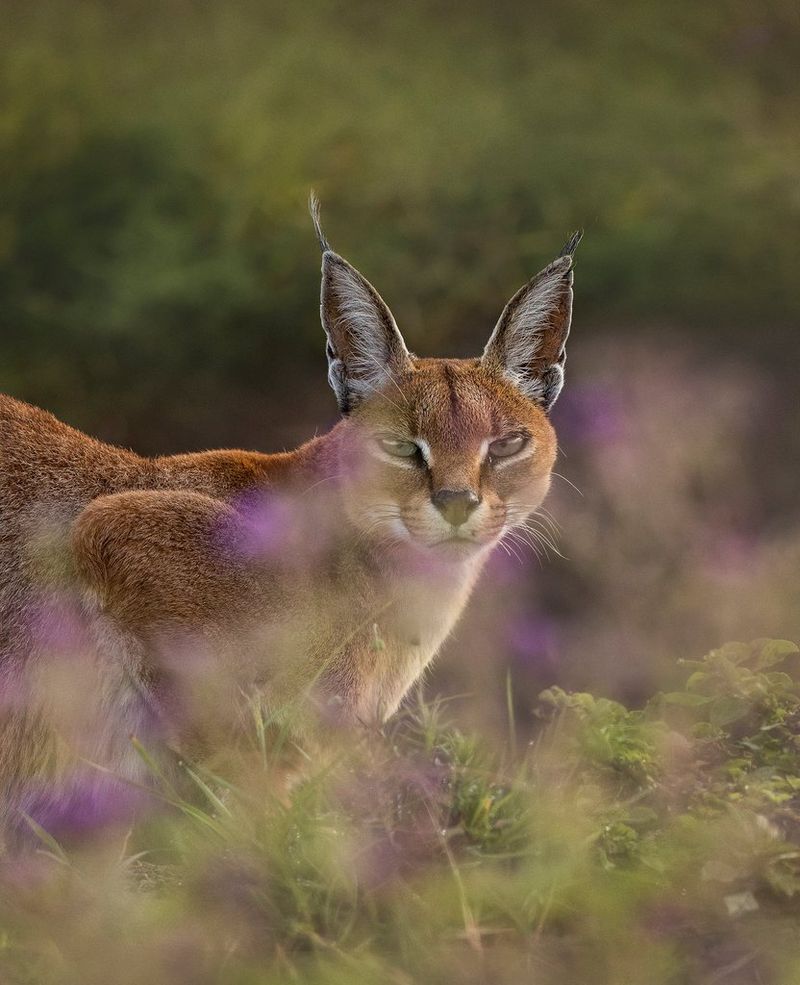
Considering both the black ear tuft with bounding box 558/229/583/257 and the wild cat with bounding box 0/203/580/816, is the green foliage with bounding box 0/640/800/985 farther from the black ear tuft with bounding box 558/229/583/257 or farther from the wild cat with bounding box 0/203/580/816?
the black ear tuft with bounding box 558/229/583/257

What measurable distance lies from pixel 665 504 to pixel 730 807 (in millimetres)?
4133

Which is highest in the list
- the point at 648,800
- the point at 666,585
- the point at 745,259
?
the point at 745,259

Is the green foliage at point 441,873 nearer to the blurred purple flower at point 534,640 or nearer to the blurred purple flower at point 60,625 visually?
the blurred purple flower at point 60,625

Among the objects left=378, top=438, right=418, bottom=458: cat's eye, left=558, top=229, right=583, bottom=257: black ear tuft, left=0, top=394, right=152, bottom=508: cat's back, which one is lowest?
left=0, top=394, right=152, bottom=508: cat's back

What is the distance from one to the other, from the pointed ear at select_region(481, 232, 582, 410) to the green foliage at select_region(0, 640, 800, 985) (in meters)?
1.48

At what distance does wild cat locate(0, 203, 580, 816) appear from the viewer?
5.48m

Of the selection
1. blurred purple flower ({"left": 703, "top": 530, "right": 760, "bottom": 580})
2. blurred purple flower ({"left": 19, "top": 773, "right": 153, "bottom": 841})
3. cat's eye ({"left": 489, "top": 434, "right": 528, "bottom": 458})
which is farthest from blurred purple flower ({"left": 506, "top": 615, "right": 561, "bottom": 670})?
blurred purple flower ({"left": 19, "top": 773, "right": 153, "bottom": 841})

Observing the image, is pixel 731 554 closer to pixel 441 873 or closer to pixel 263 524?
pixel 263 524

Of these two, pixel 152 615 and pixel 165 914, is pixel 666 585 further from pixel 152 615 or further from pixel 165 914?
pixel 165 914

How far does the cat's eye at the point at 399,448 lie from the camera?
5703 millimetres

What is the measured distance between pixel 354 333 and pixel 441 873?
2.29 meters

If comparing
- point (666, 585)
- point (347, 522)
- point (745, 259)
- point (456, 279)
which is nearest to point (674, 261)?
point (745, 259)

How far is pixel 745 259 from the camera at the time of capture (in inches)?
406

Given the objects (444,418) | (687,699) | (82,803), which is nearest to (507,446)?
(444,418)
